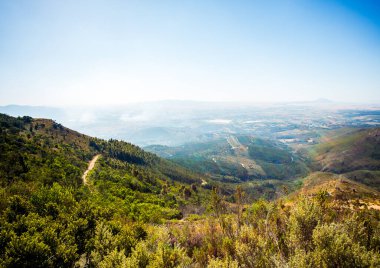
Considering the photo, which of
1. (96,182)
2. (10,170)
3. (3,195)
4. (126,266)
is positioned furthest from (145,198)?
(126,266)

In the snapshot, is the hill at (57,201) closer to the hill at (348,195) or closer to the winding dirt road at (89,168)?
the winding dirt road at (89,168)

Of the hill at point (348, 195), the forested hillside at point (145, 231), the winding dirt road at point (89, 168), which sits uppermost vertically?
the forested hillside at point (145, 231)

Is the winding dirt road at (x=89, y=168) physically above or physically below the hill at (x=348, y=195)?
above

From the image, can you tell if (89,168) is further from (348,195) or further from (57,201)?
(348,195)

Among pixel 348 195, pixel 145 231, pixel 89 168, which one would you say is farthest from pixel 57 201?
pixel 348 195

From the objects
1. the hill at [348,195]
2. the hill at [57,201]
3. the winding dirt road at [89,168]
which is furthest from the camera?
the winding dirt road at [89,168]

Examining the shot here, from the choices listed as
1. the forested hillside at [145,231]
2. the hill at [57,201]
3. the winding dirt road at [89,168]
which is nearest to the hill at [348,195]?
the forested hillside at [145,231]

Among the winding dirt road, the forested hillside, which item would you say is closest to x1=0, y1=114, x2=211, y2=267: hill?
the forested hillside

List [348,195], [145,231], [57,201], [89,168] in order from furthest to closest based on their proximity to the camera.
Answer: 1. [89,168]
2. [348,195]
3. [57,201]
4. [145,231]

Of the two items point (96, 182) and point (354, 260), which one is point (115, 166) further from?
point (354, 260)

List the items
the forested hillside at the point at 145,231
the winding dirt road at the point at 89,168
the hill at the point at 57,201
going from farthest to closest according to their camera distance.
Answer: the winding dirt road at the point at 89,168, the hill at the point at 57,201, the forested hillside at the point at 145,231

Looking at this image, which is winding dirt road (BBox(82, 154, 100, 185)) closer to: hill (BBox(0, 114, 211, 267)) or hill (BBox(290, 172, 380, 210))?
hill (BBox(0, 114, 211, 267))
